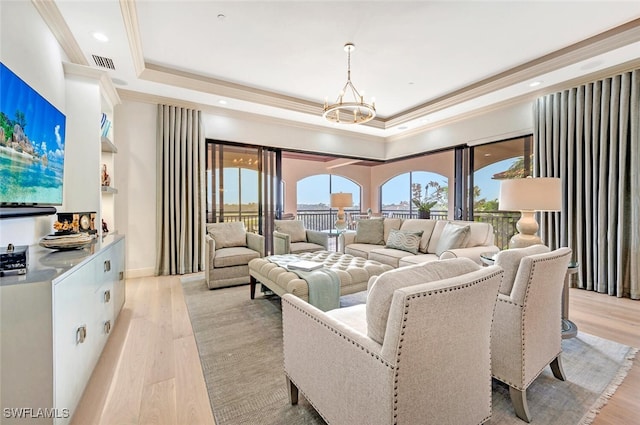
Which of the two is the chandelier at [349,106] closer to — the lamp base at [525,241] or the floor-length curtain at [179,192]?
the lamp base at [525,241]

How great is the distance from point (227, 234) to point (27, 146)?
2.46 meters

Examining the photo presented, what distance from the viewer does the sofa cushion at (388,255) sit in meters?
3.66

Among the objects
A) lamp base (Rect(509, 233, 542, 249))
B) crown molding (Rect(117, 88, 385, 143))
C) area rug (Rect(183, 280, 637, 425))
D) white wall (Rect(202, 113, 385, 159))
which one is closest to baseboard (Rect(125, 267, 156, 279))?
area rug (Rect(183, 280, 637, 425))

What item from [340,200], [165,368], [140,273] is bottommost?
[165,368]

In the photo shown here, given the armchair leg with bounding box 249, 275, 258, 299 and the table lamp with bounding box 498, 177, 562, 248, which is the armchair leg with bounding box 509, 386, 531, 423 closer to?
the table lamp with bounding box 498, 177, 562, 248

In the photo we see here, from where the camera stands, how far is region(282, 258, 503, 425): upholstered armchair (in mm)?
937

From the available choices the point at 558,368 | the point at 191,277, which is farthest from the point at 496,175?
the point at 191,277

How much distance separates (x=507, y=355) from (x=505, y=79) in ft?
12.3

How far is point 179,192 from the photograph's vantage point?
4.38m

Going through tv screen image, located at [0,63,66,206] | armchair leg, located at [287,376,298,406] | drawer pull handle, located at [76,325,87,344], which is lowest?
armchair leg, located at [287,376,298,406]

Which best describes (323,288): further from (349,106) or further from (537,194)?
(349,106)

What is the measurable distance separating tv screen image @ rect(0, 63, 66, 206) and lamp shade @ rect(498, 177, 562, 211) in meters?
3.54

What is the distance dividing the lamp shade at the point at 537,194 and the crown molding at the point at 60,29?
4.04m

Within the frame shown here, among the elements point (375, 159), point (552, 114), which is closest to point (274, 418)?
point (552, 114)
